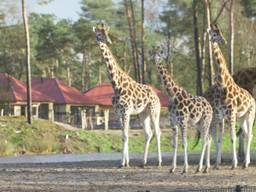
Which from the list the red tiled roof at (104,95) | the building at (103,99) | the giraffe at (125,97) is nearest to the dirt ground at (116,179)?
the giraffe at (125,97)

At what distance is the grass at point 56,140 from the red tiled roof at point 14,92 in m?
11.6

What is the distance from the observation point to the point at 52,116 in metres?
56.3

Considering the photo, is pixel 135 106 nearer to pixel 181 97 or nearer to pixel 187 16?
pixel 181 97

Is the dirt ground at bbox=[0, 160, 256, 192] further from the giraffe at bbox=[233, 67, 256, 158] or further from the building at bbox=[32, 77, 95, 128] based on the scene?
the building at bbox=[32, 77, 95, 128]

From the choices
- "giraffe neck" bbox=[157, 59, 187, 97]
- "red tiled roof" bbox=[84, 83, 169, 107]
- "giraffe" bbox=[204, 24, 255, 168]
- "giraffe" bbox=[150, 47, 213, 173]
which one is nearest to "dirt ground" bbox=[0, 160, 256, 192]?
"giraffe" bbox=[150, 47, 213, 173]

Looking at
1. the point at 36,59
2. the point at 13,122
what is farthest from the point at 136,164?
the point at 36,59

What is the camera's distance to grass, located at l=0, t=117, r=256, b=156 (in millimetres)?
36906

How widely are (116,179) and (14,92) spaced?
39458 millimetres

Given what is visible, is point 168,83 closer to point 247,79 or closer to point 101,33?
point 101,33

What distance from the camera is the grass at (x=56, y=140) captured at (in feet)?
121

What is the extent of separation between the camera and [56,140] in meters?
38.3

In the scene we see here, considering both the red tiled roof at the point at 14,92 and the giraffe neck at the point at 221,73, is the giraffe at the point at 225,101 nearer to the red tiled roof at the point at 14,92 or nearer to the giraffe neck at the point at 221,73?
the giraffe neck at the point at 221,73

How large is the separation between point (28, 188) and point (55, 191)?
0.97 m

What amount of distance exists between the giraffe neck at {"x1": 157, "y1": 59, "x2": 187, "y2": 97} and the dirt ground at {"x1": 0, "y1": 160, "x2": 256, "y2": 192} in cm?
223
